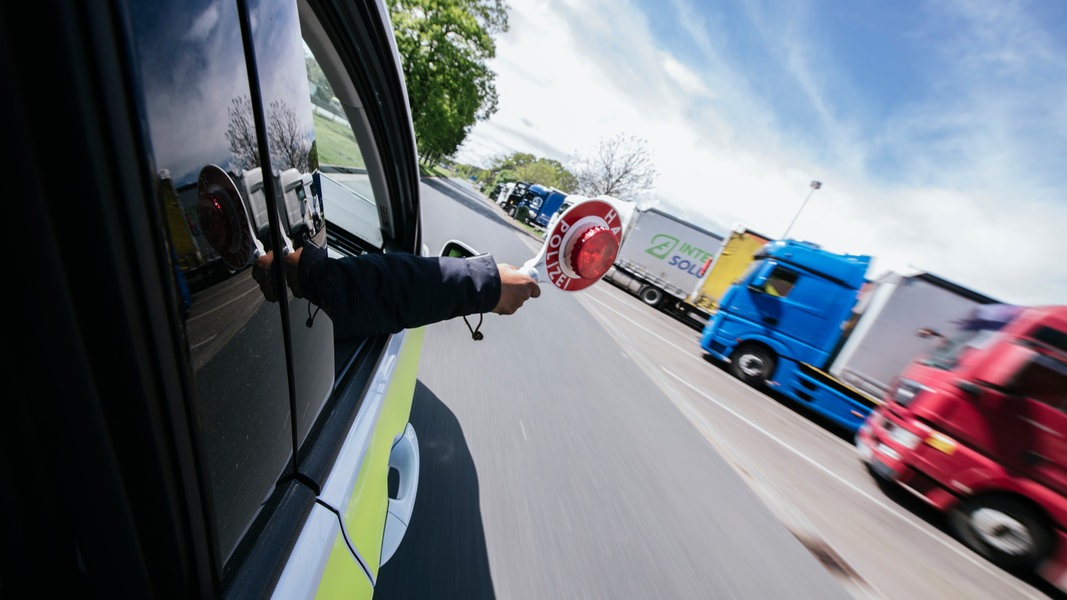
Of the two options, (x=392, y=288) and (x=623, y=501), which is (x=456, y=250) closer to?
(x=392, y=288)

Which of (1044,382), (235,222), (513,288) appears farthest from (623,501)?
(1044,382)

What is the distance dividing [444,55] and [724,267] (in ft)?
63.1

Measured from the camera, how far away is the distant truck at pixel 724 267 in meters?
11.1

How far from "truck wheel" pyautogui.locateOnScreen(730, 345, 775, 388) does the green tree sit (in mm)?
17580

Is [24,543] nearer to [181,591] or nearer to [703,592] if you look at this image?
[181,591]

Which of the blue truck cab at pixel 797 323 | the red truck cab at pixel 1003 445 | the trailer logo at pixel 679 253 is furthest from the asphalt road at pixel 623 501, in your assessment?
the trailer logo at pixel 679 253

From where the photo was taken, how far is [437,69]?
22719mm

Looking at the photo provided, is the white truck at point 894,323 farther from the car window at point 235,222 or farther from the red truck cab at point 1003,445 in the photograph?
the car window at point 235,222

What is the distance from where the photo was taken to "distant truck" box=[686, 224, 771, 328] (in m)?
11.1

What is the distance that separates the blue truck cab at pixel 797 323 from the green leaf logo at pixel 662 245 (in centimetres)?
524

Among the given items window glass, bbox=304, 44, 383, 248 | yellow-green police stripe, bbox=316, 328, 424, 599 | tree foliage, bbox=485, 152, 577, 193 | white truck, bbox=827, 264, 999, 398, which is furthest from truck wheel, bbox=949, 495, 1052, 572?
tree foliage, bbox=485, 152, 577, 193

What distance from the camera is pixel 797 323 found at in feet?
25.4

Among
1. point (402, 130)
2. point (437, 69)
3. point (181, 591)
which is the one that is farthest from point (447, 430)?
point (437, 69)

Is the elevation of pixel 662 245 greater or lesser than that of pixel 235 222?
lesser
